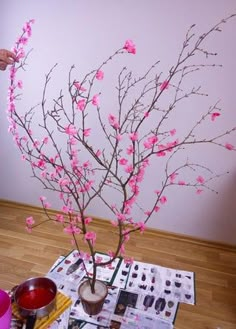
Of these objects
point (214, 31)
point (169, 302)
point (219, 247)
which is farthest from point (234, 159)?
point (169, 302)

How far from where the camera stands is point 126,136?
1.74 meters

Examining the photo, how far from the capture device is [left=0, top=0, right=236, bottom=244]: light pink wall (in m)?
1.47

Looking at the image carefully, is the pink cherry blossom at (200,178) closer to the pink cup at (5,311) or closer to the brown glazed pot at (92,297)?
the brown glazed pot at (92,297)

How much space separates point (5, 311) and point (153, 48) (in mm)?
1492

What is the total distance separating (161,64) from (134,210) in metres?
0.99

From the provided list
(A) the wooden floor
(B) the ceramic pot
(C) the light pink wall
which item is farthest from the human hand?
(A) the wooden floor

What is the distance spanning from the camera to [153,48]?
1560 millimetres

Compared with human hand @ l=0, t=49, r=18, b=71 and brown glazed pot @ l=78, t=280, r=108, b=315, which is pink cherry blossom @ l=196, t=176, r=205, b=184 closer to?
brown glazed pot @ l=78, t=280, r=108, b=315

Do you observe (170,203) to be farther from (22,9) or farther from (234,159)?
(22,9)

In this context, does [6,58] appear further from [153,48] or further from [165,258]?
[165,258]

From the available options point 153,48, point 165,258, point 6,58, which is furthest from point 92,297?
point 153,48

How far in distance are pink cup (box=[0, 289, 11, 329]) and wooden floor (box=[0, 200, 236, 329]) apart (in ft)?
1.10

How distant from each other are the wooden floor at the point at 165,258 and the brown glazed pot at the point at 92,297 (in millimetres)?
375

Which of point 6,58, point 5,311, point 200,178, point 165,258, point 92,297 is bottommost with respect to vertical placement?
point 165,258
